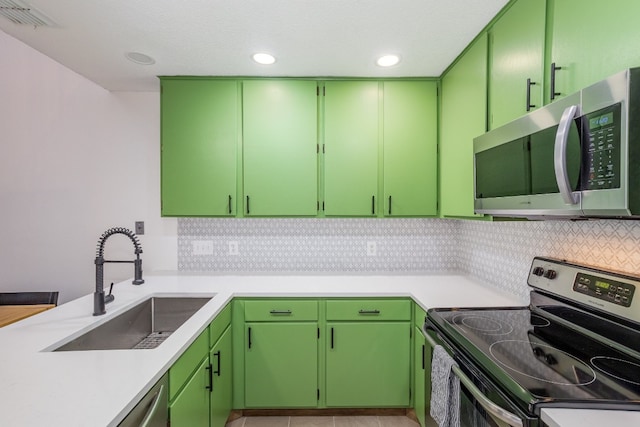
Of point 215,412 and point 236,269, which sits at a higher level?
point 236,269

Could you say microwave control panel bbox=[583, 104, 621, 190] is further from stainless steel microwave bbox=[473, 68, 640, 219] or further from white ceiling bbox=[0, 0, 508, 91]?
white ceiling bbox=[0, 0, 508, 91]

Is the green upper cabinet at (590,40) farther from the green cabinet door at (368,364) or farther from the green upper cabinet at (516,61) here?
the green cabinet door at (368,364)

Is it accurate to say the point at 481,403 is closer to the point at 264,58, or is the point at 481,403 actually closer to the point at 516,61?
the point at 516,61

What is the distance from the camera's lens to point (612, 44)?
35.0 inches

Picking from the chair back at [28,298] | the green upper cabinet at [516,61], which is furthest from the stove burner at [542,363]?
the chair back at [28,298]

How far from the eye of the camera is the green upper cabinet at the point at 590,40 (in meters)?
0.85

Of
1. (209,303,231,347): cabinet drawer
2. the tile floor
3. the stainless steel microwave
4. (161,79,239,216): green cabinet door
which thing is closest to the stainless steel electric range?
the stainless steel microwave

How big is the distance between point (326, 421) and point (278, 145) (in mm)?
1872

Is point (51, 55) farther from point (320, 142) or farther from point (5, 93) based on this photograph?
point (320, 142)

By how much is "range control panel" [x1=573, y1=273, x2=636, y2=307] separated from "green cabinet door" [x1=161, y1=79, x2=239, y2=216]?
6.35ft

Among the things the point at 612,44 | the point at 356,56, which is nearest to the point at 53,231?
the point at 356,56

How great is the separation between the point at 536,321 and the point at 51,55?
9.95 feet

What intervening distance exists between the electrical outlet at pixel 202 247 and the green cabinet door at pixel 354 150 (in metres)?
1.00

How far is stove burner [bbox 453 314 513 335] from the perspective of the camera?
1250 millimetres
